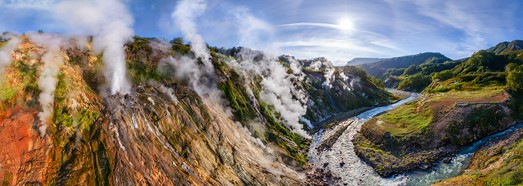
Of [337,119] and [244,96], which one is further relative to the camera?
[337,119]

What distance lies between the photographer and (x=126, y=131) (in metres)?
24.9

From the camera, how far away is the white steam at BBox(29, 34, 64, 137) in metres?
22.8

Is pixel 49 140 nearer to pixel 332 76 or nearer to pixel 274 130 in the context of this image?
pixel 274 130

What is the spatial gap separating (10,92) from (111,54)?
1044 cm

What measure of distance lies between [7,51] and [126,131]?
1139cm

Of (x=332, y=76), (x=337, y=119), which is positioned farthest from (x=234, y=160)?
(x=332, y=76)

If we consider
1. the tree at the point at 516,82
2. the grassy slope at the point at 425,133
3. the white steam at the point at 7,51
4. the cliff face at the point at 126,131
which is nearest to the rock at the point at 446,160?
the grassy slope at the point at 425,133

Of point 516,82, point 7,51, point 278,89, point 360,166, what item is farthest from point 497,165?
point 7,51

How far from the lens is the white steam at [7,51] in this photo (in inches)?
937

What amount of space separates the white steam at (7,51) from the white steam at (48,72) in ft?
4.44

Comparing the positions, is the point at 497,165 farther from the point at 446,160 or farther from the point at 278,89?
the point at 278,89

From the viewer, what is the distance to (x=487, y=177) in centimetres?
2841

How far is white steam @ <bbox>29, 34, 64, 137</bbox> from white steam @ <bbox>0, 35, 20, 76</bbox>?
1354 mm

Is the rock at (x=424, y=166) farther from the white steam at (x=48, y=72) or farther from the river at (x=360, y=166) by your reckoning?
the white steam at (x=48, y=72)
